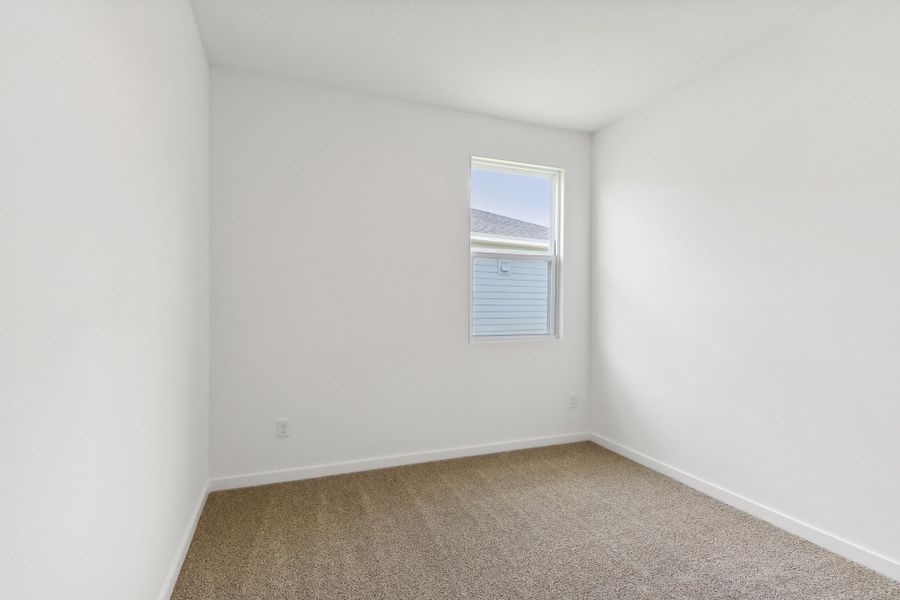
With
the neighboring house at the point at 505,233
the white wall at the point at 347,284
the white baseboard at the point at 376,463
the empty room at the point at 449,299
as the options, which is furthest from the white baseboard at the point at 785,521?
the neighboring house at the point at 505,233

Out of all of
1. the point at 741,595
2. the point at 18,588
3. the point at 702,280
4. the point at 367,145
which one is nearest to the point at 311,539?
the point at 18,588

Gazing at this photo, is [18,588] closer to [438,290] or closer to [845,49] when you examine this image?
[438,290]

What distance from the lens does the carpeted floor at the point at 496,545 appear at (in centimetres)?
176

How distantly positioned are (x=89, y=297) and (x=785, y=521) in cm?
314

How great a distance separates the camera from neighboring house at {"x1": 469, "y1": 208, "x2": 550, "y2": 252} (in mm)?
3314

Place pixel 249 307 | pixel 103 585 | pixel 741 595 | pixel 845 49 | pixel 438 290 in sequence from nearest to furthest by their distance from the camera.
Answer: pixel 103 585
pixel 741 595
pixel 845 49
pixel 249 307
pixel 438 290

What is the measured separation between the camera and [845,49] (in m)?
1.98

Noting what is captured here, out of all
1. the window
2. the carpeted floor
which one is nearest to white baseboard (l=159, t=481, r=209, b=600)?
the carpeted floor

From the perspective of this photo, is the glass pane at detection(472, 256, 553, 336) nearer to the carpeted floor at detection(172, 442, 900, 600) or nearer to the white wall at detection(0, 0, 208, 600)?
the carpeted floor at detection(172, 442, 900, 600)

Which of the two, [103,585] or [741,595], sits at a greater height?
[103,585]

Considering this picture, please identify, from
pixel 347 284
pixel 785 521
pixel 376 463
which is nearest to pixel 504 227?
pixel 347 284

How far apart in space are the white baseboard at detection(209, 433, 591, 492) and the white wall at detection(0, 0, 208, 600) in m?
0.86

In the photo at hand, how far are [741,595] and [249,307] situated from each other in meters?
2.91

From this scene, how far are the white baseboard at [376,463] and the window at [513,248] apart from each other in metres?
0.87
